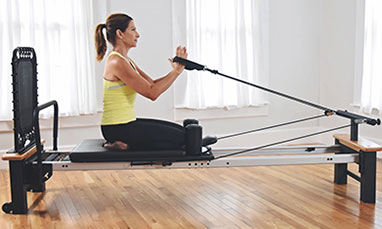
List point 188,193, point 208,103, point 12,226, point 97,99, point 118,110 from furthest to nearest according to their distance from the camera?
1. point 208,103
2. point 97,99
3. point 188,193
4. point 118,110
5. point 12,226

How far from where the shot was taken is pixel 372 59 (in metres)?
4.35

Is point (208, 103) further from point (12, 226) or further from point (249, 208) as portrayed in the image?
point (12, 226)

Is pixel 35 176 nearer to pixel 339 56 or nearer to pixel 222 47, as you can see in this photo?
pixel 222 47

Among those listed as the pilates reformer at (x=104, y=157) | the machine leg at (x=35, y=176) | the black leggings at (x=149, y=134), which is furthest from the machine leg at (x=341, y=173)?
the machine leg at (x=35, y=176)

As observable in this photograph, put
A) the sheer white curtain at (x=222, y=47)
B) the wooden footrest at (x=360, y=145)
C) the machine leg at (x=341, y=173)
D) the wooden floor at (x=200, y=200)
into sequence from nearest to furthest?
the wooden floor at (x=200, y=200) < the wooden footrest at (x=360, y=145) < the machine leg at (x=341, y=173) < the sheer white curtain at (x=222, y=47)

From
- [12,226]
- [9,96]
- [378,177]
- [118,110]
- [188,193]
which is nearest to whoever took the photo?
[12,226]

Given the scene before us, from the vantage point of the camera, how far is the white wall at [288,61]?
14.7ft

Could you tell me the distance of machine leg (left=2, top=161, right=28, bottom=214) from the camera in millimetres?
2912

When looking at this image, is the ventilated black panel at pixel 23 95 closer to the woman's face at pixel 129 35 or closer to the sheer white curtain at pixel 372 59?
the woman's face at pixel 129 35

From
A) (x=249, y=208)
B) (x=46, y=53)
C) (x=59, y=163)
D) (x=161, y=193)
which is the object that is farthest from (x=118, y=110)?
(x=46, y=53)

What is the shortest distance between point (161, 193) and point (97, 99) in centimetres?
137

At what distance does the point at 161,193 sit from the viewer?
337 centimetres

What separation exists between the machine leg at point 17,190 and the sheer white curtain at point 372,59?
2932mm

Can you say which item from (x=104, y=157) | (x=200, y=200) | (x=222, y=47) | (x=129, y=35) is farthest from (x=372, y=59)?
(x=104, y=157)
